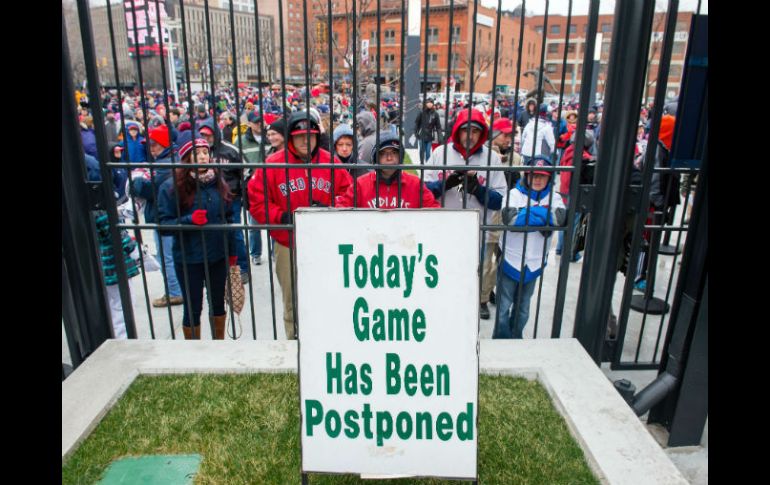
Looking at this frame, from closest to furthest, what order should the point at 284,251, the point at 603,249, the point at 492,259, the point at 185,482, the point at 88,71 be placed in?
1. the point at 185,482
2. the point at 88,71
3. the point at 603,249
4. the point at 284,251
5. the point at 492,259

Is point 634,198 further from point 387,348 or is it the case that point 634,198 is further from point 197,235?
point 197,235

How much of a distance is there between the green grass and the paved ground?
2.13 ft

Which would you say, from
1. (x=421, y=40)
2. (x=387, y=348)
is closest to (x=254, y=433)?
(x=387, y=348)

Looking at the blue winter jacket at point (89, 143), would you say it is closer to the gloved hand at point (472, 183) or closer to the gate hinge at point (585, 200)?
the gloved hand at point (472, 183)

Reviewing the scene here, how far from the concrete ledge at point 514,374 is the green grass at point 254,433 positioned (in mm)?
64

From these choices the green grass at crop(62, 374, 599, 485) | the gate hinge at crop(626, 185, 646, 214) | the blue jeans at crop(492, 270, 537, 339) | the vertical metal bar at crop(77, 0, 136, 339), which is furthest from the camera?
the blue jeans at crop(492, 270, 537, 339)

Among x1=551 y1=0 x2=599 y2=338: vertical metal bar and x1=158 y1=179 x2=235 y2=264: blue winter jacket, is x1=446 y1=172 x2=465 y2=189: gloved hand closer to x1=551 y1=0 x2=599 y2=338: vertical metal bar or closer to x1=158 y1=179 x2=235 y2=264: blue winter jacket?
x1=551 y1=0 x2=599 y2=338: vertical metal bar

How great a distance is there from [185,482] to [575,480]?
1742 mm

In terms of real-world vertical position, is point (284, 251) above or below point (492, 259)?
above

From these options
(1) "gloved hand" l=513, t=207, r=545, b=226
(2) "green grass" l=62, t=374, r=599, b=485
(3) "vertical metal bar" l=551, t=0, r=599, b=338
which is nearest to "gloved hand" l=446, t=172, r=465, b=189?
(1) "gloved hand" l=513, t=207, r=545, b=226

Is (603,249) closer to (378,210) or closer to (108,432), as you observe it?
(378,210)

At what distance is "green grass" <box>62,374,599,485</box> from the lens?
242cm
